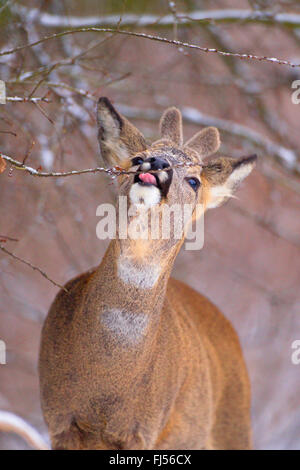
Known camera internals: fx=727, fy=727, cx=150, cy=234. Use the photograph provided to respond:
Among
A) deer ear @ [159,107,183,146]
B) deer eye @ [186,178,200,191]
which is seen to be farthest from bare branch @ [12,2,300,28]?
deer eye @ [186,178,200,191]

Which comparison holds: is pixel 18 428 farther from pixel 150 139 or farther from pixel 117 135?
pixel 150 139

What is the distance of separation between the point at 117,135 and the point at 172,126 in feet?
1.42

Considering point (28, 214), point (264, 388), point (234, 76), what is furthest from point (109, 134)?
point (264, 388)

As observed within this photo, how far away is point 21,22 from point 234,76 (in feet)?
10.3

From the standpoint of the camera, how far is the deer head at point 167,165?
3592 mm

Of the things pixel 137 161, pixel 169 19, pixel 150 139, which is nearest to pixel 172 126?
pixel 137 161

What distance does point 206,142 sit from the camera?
4711mm

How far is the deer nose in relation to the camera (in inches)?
139

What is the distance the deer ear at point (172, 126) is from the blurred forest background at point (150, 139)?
385 mm

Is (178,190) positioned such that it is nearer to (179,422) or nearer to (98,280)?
(98,280)

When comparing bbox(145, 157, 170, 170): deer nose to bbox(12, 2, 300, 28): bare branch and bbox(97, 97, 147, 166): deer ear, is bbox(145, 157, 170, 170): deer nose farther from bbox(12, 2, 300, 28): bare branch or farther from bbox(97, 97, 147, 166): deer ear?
bbox(12, 2, 300, 28): bare branch

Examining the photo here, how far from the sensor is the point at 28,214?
828 cm

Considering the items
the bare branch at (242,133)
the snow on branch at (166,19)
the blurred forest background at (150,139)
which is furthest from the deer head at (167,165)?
the bare branch at (242,133)

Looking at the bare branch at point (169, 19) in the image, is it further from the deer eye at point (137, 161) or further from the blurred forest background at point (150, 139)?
the deer eye at point (137, 161)
